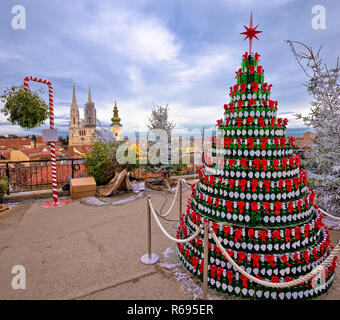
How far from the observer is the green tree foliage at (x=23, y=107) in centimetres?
649

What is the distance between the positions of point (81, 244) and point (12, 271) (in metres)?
1.34

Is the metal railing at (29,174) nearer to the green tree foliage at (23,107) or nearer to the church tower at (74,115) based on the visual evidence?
the green tree foliage at (23,107)

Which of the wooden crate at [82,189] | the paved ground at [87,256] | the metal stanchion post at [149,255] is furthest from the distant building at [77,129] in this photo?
the metal stanchion post at [149,255]

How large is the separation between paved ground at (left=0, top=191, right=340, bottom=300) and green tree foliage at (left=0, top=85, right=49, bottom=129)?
3012 millimetres

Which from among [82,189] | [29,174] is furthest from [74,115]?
[82,189]

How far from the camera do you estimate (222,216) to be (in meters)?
3.51

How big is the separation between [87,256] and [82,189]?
448 centimetres

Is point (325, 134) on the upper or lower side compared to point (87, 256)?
upper

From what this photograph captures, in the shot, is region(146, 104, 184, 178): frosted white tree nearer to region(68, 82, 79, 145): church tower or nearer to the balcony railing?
the balcony railing

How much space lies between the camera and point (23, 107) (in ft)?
21.6

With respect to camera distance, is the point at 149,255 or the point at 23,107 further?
the point at 23,107

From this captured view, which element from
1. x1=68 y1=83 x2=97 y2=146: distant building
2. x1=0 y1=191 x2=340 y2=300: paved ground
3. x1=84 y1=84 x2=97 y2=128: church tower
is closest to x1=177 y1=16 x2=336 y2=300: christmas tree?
x1=0 y1=191 x2=340 y2=300: paved ground

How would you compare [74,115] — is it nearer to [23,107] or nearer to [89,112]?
[89,112]

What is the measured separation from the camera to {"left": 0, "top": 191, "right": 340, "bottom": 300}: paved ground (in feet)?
11.1
